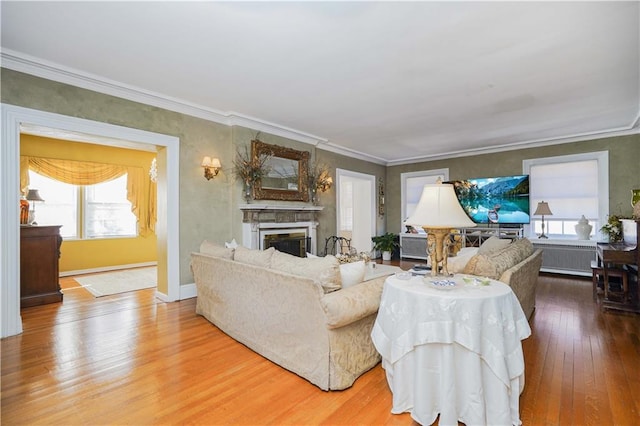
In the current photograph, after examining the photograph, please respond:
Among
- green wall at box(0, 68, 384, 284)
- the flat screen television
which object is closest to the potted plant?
the flat screen television

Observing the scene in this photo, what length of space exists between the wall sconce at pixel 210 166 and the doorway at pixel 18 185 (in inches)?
14.5

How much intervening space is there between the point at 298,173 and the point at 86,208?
178 inches

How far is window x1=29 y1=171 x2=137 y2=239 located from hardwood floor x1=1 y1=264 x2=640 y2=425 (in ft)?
11.0

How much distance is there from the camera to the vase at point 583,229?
557 centimetres

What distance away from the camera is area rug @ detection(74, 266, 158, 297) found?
4.89 meters

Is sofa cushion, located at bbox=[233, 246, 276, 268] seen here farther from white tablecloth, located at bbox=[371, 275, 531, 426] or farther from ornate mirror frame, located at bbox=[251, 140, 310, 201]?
ornate mirror frame, located at bbox=[251, 140, 310, 201]

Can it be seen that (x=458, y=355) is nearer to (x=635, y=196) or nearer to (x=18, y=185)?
(x=18, y=185)

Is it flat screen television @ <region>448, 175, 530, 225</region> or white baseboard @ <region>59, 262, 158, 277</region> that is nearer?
white baseboard @ <region>59, 262, 158, 277</region>

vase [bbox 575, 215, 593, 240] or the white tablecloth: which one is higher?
vase [bbox 575, 215, 593, 240]

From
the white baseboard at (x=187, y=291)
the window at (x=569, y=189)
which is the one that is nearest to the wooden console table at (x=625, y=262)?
the window at (x=569, y=189)

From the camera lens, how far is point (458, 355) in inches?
67.9

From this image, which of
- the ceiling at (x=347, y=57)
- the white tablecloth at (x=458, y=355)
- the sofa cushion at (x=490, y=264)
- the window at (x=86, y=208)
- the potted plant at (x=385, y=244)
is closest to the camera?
the white tablecloth at (x=458, y=355)

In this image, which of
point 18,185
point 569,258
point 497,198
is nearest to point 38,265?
point 18,185

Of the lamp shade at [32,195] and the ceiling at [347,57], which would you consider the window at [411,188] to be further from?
the lamp shade at [32,195]
